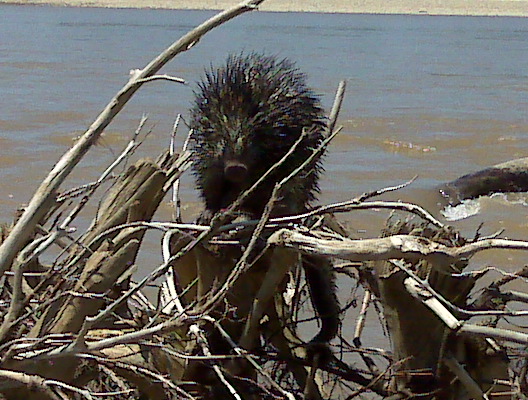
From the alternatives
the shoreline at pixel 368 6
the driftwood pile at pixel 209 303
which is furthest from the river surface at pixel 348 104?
the shoreline at pixel 368 6

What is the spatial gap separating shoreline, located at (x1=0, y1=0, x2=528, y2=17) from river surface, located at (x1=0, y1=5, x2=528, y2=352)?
1881 centimetres

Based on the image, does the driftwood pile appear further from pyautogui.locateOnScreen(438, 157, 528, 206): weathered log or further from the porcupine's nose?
pyautogui.locateOnScreen(438, 157, 528, 206): weathered log

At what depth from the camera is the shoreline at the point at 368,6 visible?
149 ft

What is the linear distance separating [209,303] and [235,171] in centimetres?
92

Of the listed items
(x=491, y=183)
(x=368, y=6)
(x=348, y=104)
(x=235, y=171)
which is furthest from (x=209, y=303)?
(x=368, y=6)

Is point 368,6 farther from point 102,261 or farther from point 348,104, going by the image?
point 102,261

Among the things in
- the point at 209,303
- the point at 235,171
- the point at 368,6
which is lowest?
the point at 209,303

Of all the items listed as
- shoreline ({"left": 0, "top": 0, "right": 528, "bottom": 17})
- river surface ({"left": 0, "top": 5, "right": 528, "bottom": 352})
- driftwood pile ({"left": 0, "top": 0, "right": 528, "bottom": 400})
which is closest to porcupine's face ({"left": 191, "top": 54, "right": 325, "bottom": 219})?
driftwood pile ({"left": 0, "top": 0, "right": 528, "bottom": 400})

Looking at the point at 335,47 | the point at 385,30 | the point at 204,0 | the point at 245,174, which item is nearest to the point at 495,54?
the point at 335,47

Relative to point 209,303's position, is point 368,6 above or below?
above

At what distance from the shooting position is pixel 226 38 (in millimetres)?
22984

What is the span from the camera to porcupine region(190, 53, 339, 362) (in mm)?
3012

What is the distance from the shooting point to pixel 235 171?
9.75 feet

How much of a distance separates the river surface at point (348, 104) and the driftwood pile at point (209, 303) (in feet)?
1.10
